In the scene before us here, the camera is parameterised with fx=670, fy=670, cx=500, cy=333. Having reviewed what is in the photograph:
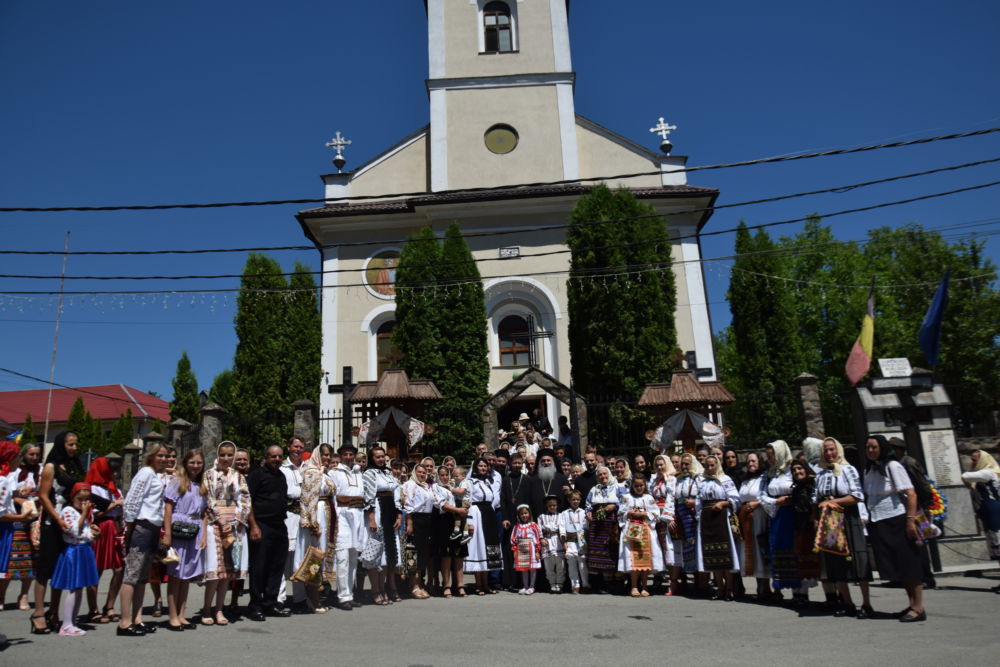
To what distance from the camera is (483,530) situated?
29.2ft

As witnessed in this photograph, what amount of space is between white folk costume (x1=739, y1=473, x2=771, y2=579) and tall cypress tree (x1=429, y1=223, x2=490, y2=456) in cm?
1063

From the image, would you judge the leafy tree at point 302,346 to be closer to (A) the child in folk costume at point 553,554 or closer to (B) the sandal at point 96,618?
(A) the child in folk costume at point 553,554

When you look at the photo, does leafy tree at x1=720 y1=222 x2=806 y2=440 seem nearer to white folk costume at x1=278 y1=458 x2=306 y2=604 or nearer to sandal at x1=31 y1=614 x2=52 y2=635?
white folk costume at x1=278 y1=458 x2=306 y2=604

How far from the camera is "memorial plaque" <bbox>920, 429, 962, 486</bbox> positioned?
10086 millimetres

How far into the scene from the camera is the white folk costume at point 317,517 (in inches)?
284

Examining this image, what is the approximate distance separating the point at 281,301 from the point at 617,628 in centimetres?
1745

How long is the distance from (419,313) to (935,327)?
Result: 12.1 metres

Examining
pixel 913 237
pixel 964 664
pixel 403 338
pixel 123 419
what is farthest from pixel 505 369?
pixel 123 419

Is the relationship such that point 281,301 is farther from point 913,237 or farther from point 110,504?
point 913,237

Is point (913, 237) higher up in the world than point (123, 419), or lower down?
higher up

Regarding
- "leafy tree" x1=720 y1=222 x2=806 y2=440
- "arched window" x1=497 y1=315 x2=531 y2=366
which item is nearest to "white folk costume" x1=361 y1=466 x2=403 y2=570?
"arched window" x1=497 y1=315 x2=531 y2=366

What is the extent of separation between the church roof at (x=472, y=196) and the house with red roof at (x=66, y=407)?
31.8 metres

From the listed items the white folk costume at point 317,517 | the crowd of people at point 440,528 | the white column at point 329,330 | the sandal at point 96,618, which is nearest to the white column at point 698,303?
the white column at point 329,330

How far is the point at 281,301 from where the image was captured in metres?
21.2
